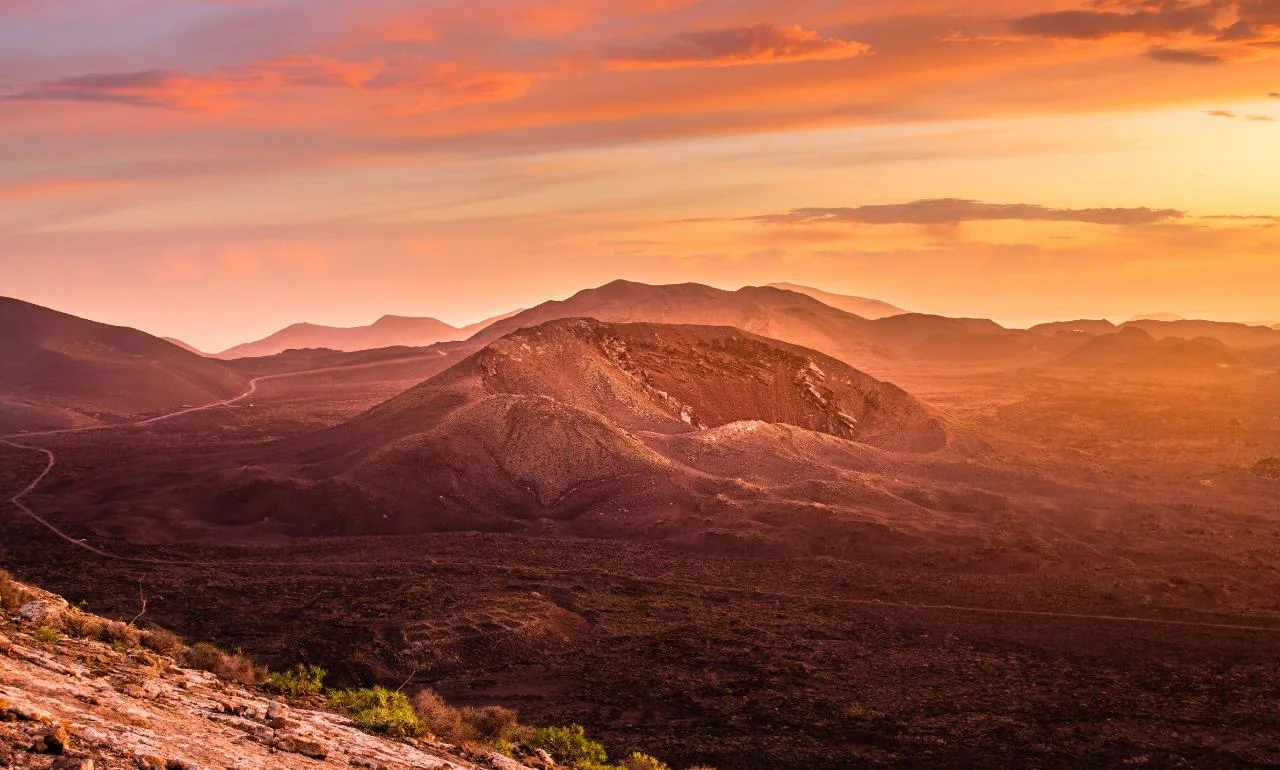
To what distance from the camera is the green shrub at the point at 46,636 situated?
1295 centimetres

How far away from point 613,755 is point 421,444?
110 ft

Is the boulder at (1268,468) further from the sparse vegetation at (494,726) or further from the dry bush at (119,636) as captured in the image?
the dry bush at (119,636)

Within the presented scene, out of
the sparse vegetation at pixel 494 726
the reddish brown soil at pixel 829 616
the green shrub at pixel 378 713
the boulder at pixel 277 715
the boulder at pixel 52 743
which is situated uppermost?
the boulder at pixel 52 743

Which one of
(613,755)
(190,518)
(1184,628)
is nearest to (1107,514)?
(1184,628)

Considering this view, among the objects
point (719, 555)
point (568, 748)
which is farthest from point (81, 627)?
point (719, 555)

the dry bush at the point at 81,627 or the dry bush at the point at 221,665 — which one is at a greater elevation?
the dry bush at the point at 81,627

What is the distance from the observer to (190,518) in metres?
47.8

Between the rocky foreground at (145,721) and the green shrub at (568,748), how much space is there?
5.92ft

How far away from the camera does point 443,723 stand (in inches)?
662

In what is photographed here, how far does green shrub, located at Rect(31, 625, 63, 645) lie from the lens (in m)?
13.0

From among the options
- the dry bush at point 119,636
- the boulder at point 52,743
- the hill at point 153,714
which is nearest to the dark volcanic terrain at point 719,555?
the hill at point 153,714

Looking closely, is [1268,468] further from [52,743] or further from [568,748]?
[52,743]

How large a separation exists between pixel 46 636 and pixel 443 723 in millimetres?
6288

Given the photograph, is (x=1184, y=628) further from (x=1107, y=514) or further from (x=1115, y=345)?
(x=1115, y=345)
